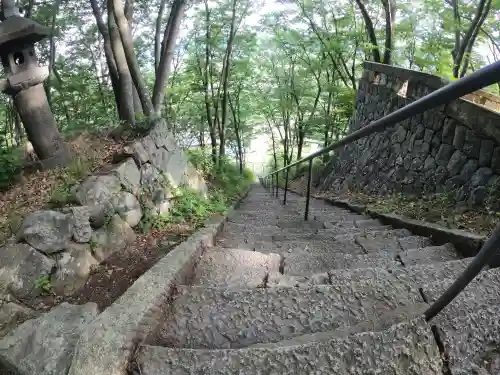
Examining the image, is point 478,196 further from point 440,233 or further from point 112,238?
point 112,238

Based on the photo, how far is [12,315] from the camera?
1876 millimetres

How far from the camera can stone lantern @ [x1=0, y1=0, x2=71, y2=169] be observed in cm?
369

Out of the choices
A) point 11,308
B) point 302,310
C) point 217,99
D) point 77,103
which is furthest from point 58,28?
point 302,310

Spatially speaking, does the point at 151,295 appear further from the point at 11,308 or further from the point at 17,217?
the point at 17,217

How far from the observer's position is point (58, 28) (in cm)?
1289

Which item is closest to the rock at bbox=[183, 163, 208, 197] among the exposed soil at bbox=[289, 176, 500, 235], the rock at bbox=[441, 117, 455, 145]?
the exposed soil at bbox=[289, 176, 500, 235]

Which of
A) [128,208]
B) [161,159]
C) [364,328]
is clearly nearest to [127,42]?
[161,159]

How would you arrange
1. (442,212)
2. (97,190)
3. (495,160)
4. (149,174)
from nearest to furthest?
(97,190), (495,160), (442,212), (149,174)

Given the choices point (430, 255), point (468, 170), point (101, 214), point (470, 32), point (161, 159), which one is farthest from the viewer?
point (470, 32)

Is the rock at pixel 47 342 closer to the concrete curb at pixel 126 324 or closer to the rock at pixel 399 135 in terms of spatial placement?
the concrete curb at pixel 126 324

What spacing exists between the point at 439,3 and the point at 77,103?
12.7 metres

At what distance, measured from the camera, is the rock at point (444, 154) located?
433cm

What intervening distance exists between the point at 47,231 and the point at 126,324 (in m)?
1.36

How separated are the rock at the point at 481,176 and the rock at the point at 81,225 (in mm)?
3609
